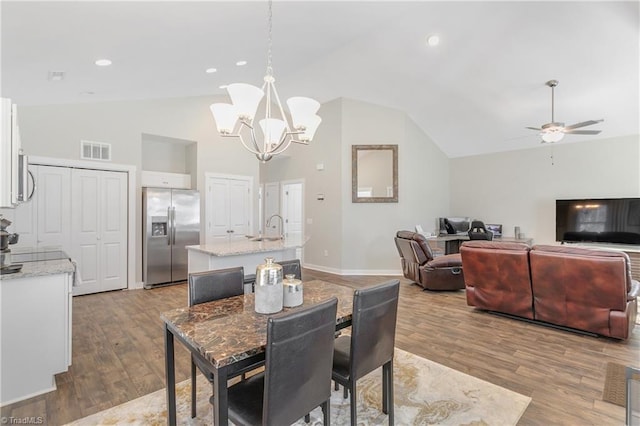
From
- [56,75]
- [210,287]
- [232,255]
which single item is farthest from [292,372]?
[56,75]

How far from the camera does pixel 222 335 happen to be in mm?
1476

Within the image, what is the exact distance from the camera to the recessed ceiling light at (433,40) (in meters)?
4.15

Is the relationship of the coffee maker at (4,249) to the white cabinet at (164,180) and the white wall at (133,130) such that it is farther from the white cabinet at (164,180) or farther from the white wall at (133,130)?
the white cabinet at (164,180)

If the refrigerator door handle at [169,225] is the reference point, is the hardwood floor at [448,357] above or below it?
below

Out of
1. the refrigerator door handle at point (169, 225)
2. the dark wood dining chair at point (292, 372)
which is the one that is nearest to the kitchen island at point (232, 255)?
the refrigerator door handle at point (169, 225)

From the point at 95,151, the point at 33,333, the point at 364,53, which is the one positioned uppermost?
the point at 364,53

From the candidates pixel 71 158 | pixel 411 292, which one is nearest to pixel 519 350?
pixel 411 292

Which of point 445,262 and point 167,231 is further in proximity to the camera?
point 167,231

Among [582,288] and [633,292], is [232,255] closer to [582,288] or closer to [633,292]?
[582,288]

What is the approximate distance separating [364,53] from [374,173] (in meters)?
2.37

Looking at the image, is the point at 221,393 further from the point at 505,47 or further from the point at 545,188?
the point at 545,188

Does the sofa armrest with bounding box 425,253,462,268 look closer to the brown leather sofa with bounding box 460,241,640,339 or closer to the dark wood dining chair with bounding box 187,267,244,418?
the brown leather sofa with bounding box 460,241,640,339

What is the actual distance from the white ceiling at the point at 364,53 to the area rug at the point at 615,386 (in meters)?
3.52

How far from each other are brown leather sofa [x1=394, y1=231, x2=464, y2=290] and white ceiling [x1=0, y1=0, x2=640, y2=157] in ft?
8.96
